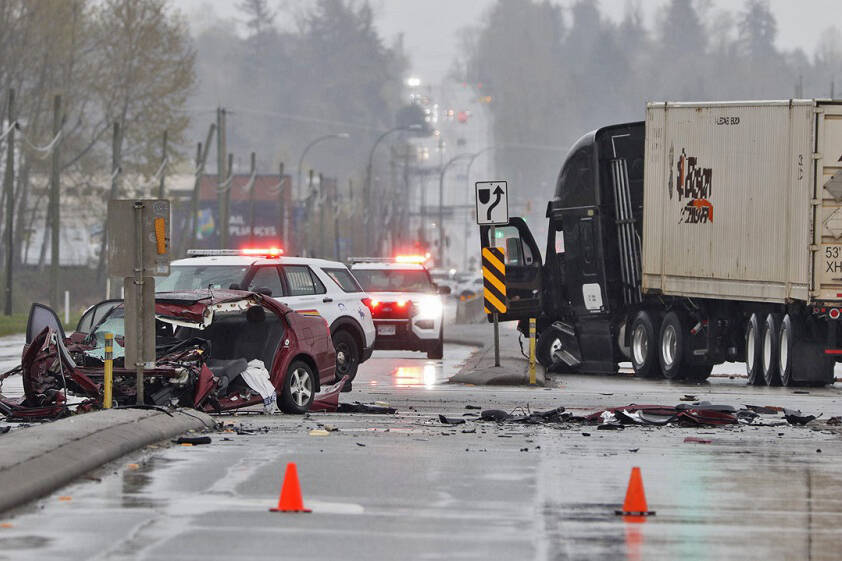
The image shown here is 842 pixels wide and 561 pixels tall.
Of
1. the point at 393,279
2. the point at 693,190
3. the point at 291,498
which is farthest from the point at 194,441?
the point at 393,279

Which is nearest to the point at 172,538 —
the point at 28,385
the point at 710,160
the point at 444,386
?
the point at 28,385

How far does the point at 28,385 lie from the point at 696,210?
13766mm

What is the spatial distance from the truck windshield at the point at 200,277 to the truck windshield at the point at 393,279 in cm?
943

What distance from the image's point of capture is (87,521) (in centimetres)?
1023

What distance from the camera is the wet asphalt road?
9.55m

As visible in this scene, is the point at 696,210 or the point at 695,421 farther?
the point at 696,210

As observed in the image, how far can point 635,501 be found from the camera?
10812 mm

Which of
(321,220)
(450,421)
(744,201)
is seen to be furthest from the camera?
(321,220)

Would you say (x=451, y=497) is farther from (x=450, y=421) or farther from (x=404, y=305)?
(x=404, y=305)

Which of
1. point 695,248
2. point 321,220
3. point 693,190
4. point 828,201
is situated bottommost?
point 695,248

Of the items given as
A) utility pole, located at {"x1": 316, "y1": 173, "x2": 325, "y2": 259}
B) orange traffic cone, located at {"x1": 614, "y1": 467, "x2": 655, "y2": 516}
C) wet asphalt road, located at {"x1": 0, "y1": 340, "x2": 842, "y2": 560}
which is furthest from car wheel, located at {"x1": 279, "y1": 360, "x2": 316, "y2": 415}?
utility pole, located at {"x1": 316, "y1": 173, "x2": 325, "y2": 259}

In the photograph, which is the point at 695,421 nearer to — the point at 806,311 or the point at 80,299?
the point at 806,311

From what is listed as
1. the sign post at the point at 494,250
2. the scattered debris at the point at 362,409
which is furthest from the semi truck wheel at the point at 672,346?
the scattered debris at the point at 362,409

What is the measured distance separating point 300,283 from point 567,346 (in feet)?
27.2
